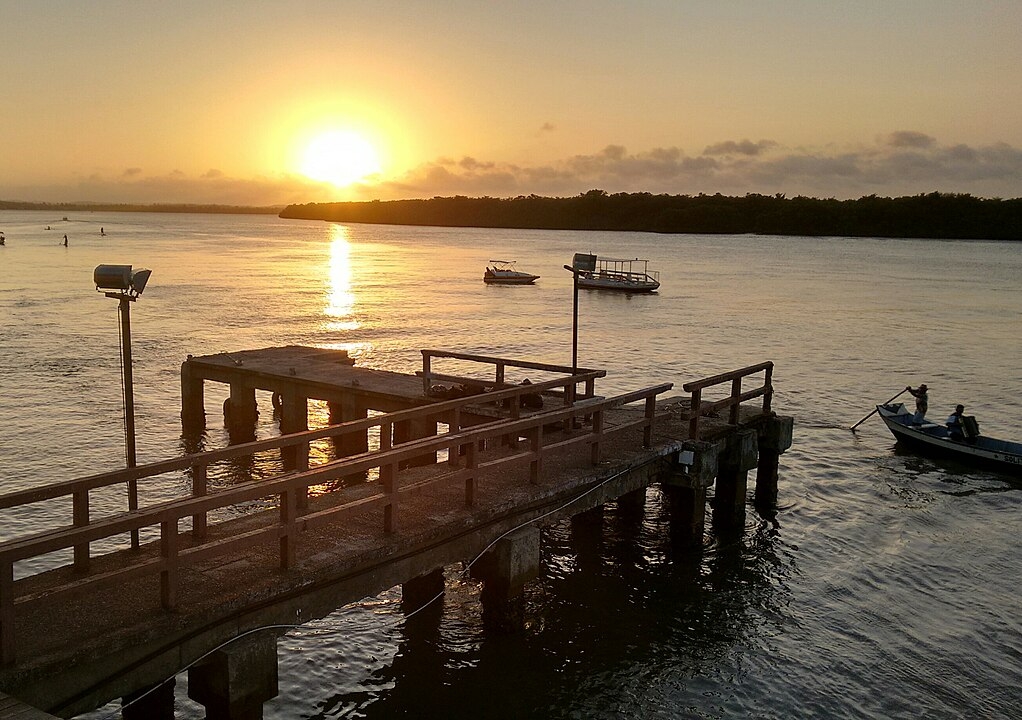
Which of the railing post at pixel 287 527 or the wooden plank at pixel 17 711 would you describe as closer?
the wooden plank at pixel 17 711

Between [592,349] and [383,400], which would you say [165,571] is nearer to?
[383,400]

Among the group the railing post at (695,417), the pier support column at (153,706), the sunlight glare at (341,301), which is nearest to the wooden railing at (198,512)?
the pier support column at (153,706)

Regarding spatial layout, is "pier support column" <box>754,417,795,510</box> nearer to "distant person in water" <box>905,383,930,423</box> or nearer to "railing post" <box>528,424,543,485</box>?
"distant person in water" <box>905,383,930,423</box>

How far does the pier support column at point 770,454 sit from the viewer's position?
18.5 meters

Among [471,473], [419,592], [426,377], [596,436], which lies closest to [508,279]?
[426,377]

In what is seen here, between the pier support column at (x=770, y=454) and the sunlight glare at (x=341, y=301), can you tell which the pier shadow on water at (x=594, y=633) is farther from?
the sunlight glare at (x=341, y=301)

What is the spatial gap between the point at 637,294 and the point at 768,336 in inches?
1214

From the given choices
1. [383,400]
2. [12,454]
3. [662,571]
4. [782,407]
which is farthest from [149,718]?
[782,407]

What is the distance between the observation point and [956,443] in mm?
23094

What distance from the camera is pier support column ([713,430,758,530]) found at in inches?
642

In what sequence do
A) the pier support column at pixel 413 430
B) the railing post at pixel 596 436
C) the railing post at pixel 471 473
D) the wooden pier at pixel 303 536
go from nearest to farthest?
the wooden pier at pixel 303 536 → the railing post at pixel 471 473 → the railing post at pixel 596 436 → the pier support column at pixel 413 430

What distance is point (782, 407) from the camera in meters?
30.2

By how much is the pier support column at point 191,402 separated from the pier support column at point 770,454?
15116 millimetres

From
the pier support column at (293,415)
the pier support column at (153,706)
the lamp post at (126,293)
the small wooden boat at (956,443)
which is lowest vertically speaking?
the small wooden boat at (956,443)
